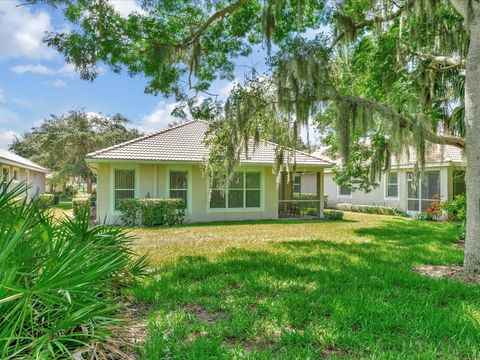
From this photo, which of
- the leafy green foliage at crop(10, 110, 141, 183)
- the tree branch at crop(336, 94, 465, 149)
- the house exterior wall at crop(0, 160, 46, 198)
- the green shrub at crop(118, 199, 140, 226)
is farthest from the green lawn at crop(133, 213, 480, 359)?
the leafy green foliage at crop(10, 110, 141, 183)

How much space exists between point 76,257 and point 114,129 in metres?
33.4

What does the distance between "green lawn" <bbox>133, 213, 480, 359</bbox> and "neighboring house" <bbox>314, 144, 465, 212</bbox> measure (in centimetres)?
783

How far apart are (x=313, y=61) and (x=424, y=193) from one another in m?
12.9

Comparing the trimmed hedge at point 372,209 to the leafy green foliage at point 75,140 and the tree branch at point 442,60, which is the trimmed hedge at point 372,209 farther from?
the leafy green foliage at point 75,140

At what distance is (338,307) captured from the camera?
391 centimetres

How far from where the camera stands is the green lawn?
3.02m

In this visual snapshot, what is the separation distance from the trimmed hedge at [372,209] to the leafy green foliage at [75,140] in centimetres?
2191

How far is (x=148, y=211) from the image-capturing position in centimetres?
1255

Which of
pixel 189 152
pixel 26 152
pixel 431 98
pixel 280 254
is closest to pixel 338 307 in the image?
pixel 280 254

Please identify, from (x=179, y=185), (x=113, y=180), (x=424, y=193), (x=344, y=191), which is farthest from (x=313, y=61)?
(x=344, y=191)

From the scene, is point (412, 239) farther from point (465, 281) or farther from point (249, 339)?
point (249, 339)

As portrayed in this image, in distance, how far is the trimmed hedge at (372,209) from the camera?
59.2ft

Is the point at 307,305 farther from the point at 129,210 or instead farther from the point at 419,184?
the point at 419,184

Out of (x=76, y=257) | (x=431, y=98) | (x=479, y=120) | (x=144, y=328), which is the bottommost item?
(x=144, y=328)
